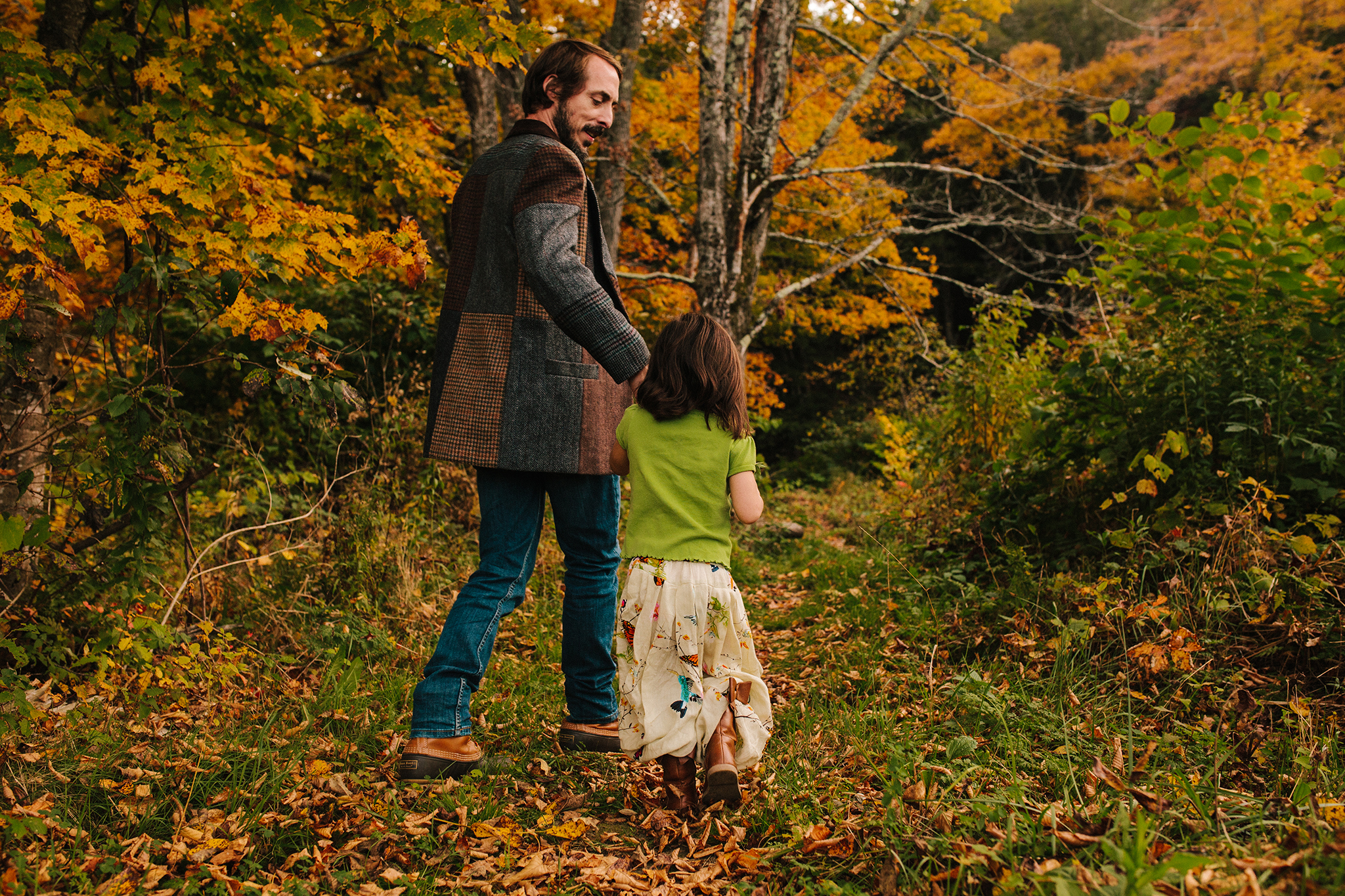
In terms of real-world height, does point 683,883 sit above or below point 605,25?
below

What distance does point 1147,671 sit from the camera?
2830mm

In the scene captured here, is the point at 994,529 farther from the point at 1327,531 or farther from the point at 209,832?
the point at 209,832

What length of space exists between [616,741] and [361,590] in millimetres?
1841

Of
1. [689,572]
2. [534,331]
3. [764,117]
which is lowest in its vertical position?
[689,572]

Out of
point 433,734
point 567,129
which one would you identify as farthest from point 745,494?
point 567,129

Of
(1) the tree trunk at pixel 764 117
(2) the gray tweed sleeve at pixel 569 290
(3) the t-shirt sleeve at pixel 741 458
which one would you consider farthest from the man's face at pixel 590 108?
(1) the tree trunk at pixel 764 117

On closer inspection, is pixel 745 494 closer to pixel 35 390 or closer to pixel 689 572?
pixel 689 572

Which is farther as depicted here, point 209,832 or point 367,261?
point 367,261

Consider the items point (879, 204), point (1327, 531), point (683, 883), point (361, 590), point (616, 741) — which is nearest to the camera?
point (683, 883)

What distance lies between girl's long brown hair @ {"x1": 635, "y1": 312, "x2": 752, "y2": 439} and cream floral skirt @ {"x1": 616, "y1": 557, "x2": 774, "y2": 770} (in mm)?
422

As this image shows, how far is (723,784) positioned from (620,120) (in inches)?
229

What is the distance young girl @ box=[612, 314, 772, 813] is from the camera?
2215 millimetres

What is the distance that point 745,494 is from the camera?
2.23m

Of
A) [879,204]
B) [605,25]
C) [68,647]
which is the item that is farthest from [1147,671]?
[879,204]
